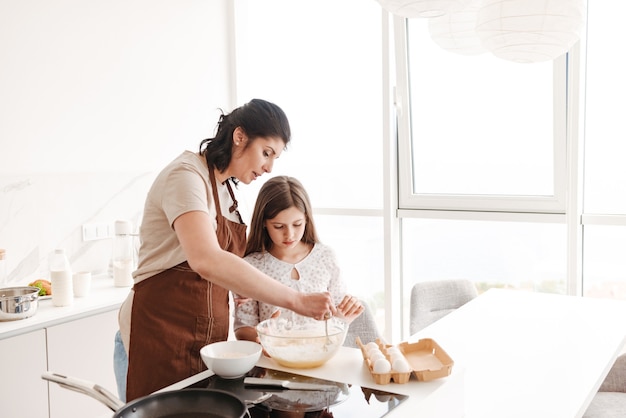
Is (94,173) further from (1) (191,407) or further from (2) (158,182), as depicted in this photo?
(1) (191,407)

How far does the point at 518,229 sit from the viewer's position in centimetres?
350

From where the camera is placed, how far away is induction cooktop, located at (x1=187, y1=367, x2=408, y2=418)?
127cm

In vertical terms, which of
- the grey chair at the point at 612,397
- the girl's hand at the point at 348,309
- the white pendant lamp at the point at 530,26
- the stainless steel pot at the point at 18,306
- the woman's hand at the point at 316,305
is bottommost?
the grey chair at the point at 612,397

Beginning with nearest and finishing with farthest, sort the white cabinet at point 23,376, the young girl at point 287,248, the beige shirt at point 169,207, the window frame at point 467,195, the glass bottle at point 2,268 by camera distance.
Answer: the beige shirt at point 169,207 → the young girl at point 287,248 → the white cabinet at point 23,376 → the glass bottle at point 2,268 → the window frame at point 467,195

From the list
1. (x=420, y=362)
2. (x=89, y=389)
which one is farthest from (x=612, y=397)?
(x=89, y=389)

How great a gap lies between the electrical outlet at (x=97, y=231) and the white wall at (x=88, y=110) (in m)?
0.03

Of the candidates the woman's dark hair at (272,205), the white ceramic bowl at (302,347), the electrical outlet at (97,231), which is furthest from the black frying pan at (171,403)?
the electrical outlet at (97,231)

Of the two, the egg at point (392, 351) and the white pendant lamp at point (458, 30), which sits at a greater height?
the white pendant lamp at point (458, 30)

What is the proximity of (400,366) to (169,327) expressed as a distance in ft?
2.31

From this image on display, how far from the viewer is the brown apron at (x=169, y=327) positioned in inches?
70.4

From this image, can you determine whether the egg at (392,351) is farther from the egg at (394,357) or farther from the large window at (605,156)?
the large window at (605,156)

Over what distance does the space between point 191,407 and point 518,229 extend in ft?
8.68

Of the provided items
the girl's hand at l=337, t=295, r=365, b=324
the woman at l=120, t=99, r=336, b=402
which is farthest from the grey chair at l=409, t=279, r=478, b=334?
the woman at l=120, t=99, r=336, b=402

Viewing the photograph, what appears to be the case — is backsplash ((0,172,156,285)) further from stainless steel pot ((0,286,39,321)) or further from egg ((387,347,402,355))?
egg ((387,347,402,355))
